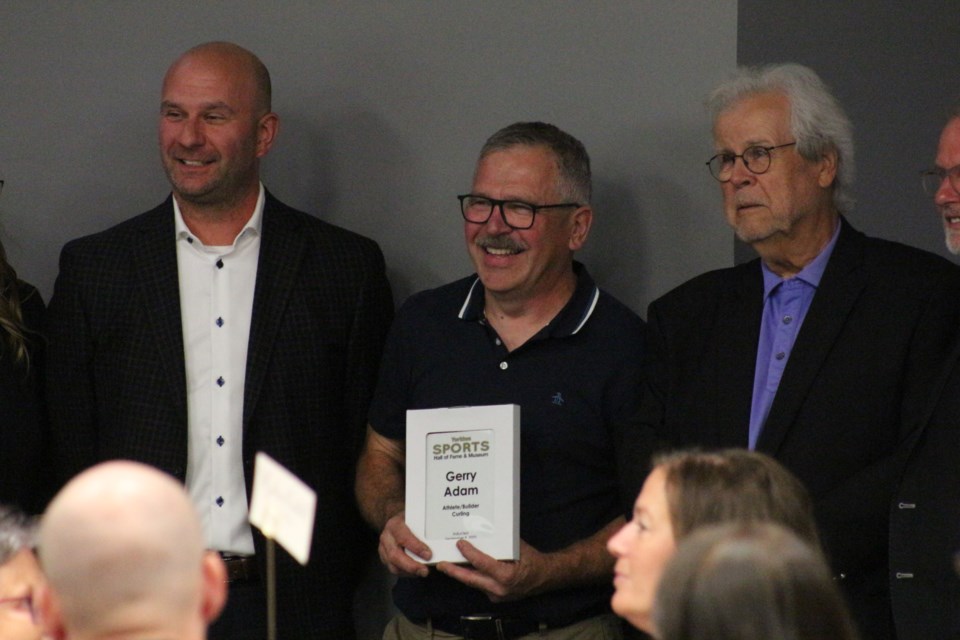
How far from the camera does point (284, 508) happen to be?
250 centimetres

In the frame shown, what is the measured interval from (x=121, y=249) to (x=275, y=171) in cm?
76

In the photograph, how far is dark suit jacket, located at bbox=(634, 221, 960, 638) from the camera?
11.4 ft

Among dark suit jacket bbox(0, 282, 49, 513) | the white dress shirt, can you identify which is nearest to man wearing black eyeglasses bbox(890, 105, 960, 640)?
the white dress shirt

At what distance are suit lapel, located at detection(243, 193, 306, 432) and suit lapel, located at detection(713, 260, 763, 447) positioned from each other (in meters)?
1.24

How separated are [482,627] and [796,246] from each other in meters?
1.22

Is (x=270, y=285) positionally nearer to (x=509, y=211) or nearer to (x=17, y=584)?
(x=509, y=211)

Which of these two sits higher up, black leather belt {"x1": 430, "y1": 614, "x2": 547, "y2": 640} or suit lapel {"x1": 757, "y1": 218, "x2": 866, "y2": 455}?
suit lapel {"x1": 757, "y1": 218, "x2": 866, "y2": 455}

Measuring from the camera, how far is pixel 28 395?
430cm

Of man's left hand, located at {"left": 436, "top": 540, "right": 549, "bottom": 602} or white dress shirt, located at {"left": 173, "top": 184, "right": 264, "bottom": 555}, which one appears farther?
white dress shirt, located at {"left": 173, "top": 184, "right": 264, "bottom": 555}

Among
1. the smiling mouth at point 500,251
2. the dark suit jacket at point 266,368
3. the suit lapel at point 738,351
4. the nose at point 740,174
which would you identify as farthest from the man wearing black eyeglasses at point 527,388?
the nose at point 740,174

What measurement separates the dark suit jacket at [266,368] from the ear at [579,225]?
633mm

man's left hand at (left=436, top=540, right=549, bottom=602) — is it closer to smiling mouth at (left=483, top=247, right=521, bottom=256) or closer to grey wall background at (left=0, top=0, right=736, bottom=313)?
smiling mouth at (left=483, top=247, right=521, bottom=256)

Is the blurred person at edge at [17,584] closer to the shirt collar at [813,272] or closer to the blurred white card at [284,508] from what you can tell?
the blurred white card at [284,508]

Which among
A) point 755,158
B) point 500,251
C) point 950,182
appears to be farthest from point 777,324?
point 500,251
